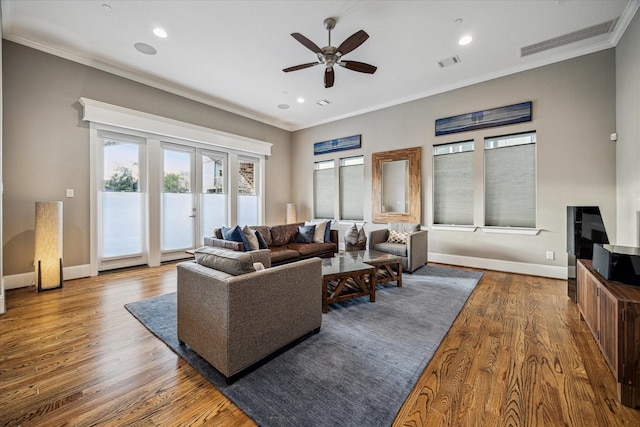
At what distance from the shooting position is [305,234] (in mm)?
4797

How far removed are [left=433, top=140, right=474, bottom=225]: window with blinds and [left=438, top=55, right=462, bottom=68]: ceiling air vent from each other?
1404 millimetres

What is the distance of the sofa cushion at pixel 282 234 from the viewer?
4.54 metres

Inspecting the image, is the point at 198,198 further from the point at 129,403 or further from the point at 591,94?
the point at 591,94

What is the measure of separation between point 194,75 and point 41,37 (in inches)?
72.7

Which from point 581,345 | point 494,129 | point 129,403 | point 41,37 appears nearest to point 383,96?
point 494,129

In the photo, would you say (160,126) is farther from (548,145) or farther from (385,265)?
(548,145)

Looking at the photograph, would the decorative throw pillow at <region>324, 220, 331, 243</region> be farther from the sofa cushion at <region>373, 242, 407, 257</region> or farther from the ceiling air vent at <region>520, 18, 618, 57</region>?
the ceiling air vent at <region>520, 18, 618, 57</region>

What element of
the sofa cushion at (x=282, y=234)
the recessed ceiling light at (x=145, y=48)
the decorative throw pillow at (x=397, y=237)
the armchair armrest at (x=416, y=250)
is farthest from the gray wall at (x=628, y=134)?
the recessed ceiling light at (x=145, y=48)

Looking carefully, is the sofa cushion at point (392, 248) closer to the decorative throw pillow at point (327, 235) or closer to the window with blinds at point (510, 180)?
the decorative throw pillow at point (327, 235)

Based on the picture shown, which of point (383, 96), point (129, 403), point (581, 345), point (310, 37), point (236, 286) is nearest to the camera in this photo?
point (129, 403)

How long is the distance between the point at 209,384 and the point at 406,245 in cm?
343

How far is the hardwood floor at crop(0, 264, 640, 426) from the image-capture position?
140cm

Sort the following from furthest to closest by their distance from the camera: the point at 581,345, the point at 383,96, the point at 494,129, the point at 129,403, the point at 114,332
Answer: the point at 383,96 < the point at 494,129 < the point at 114,332 < the point at 581,345 < the point at 129,403

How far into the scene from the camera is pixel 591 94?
3.68 m
